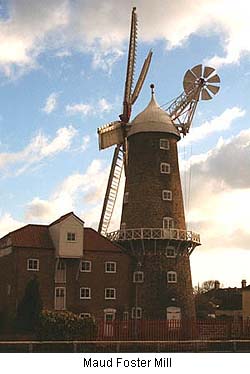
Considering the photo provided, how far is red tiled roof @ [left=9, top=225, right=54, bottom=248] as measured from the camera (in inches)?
1850

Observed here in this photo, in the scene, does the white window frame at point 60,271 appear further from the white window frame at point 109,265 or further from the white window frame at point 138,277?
the white window frame at point 138,277

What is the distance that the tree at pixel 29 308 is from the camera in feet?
142

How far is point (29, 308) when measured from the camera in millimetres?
44312

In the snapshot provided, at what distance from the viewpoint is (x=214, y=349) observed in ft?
118

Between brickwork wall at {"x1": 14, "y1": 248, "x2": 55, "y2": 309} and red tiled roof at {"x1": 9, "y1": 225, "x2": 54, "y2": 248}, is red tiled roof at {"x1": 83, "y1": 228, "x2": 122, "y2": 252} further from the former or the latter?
brickwork wall at {"x1": 14, "y1": 248, "x2": 55, "y2": 309}

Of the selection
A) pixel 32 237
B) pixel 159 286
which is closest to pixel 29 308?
pixel 32 237

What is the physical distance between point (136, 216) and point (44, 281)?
9.02m

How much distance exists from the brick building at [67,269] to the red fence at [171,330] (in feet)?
29.8

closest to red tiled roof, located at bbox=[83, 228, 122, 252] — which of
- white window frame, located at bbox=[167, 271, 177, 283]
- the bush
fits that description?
white window frame, located at bbox=[167, 271, 177, 283]

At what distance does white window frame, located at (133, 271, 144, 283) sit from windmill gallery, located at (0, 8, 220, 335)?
8 cm

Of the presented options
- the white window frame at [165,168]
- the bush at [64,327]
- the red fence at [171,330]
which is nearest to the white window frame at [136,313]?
the red fence at [171,330]

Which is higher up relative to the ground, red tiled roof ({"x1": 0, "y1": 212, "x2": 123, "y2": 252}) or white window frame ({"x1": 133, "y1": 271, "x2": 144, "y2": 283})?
red tiled roof ({"x1": 0, "y1": 212, "x2": 123, "y2": 252})
